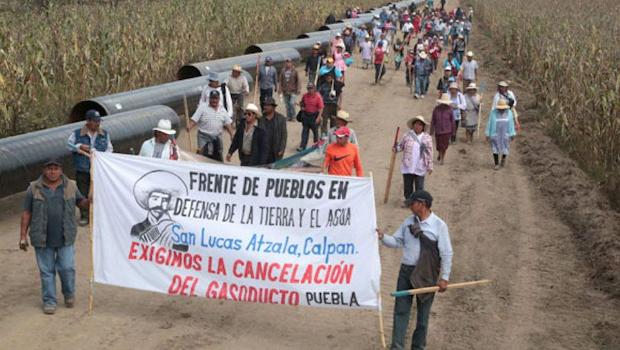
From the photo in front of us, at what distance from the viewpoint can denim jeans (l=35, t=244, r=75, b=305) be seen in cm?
882

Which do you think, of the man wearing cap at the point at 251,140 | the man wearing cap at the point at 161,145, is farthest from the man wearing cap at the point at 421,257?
the man wearing cap at the point at 251,140

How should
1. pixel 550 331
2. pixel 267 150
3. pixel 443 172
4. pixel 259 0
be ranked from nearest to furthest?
pixel 550 331
pixel 267 150
pixel 443 172
pixel 259 0

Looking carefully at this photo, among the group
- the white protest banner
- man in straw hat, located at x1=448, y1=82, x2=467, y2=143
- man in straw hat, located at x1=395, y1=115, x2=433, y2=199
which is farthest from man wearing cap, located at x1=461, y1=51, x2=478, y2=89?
the white protest banner

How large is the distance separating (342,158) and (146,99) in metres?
7.59

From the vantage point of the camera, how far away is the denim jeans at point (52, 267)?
8.82m

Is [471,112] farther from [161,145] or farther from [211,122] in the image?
[161,145]

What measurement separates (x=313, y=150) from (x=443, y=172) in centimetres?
472

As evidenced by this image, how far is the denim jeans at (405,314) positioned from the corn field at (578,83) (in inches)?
286

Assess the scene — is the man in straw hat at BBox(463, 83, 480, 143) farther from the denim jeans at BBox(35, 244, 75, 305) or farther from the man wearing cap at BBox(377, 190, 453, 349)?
the denim jeans at BBox(35, 244, 75, 305)

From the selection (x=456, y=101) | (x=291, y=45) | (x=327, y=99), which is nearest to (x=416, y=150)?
(x=327, y=99)

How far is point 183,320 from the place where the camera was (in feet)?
29.6

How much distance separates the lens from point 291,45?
101 feet

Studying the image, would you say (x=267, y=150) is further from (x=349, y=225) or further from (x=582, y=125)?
(x=582, y=125)

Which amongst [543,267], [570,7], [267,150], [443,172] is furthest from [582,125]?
[570,7]
